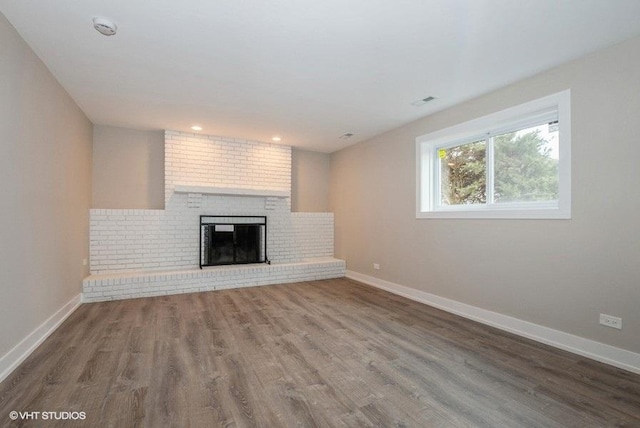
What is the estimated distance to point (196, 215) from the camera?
5.04 meters

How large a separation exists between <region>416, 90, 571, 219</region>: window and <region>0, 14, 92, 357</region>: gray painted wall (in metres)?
4.18

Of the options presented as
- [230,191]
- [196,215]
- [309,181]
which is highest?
[309,181]

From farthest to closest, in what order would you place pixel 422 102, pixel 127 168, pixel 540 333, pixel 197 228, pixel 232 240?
pixel 232 240 → pixel 197 228 → pixel 127 168 → pixel 422 102 → pixel 540 333

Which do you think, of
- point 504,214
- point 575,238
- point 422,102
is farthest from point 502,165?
point 422,102

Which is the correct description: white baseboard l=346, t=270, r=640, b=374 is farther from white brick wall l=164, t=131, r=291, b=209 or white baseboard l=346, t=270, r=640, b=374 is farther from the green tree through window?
white brick wall l=164, t=131, r=291, b=209

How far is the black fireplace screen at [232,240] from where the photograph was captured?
4.98m

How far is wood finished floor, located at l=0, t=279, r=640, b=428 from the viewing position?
5.54ft

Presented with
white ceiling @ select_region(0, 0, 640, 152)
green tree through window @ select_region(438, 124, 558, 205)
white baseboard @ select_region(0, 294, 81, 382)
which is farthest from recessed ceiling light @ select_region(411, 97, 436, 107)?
white baseboard @ select_region(0, 294, 81, 382)

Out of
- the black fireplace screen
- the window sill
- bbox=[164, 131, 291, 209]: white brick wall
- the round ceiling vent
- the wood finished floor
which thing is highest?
the round ceiling vent

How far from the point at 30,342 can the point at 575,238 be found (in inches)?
186

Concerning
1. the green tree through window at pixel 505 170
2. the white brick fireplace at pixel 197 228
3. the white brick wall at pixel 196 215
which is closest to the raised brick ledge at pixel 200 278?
the white brick fireplace at pixel 197 228

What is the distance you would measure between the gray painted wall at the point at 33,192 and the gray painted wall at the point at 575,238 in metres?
4.17

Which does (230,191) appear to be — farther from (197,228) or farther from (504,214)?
(504,214)

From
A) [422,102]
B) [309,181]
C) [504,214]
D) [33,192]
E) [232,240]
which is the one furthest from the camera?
[309,181]
